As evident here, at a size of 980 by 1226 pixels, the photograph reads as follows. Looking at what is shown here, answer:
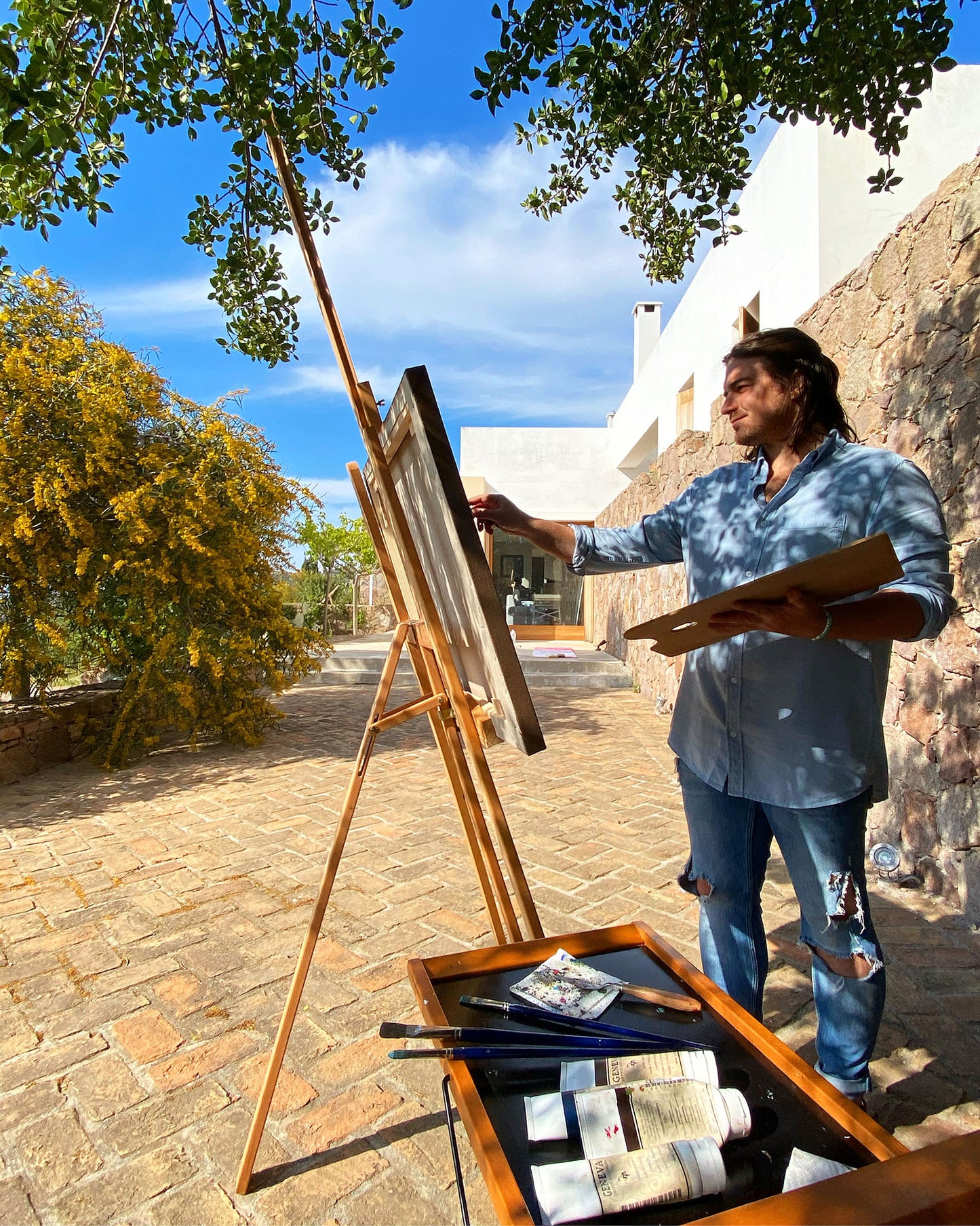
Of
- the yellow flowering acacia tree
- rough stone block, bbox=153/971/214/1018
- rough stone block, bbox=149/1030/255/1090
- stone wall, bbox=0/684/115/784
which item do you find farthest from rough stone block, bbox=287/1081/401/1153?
stone wall, bbox=0/684/115/784

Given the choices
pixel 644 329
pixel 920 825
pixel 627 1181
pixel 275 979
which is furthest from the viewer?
pixel 644 329

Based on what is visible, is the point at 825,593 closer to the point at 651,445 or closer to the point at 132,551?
the point at 132,551

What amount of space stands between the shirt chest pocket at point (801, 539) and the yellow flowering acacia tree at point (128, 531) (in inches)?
203

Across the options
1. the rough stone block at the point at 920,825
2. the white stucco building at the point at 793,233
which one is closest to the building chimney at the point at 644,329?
the white stucco building at the point at 793,233

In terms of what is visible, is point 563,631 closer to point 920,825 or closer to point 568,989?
point 920,825

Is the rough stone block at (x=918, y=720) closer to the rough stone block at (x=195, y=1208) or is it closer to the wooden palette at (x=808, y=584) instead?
the wooden palette at (x=808, y=584)

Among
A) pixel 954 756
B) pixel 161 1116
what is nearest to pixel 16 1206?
pixel 161 1116

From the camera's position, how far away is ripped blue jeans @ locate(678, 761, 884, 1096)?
1.68 meters

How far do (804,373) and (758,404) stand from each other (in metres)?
0.13

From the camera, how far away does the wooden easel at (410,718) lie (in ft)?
5.65

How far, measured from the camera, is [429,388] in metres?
1.54

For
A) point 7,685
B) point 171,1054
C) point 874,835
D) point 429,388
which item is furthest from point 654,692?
point 429,388

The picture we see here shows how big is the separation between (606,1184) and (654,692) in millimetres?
8861

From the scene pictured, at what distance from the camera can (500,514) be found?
2.12 meters
